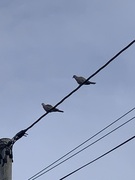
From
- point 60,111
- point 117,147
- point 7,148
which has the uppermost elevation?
point 60,111

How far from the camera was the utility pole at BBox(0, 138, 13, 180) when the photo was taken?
14.3m

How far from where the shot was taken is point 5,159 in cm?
1453

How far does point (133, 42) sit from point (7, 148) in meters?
4.03

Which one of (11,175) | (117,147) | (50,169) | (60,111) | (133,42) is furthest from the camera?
(60,111)

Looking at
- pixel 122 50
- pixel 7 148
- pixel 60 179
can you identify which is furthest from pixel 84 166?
pixel 122 50

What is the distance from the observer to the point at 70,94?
1365 centimetres

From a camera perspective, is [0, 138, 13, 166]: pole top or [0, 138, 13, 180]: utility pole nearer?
[0, 138, 13, 180]: utility pole

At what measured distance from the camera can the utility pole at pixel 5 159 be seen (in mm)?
14297

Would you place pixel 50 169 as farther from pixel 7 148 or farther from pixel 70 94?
pixel 70 94

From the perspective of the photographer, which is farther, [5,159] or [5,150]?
[5,150]

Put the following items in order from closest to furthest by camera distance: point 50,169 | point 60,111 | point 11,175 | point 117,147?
point 117,147
point 11,175
point 50,169
point 60,111

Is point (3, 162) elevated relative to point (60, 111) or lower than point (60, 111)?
lower

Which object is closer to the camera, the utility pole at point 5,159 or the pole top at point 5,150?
the utility pole at point 5,159

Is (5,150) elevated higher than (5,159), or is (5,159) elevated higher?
(5,150)
